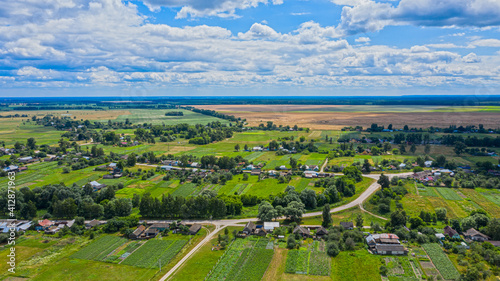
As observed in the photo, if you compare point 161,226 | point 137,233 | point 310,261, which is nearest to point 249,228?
point 310,261

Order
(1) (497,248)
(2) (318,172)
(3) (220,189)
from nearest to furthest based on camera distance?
(1) (497,248) < (3) (220,189) < (2) (318,172)

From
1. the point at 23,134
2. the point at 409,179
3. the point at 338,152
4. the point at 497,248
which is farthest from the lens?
the point at 23,134

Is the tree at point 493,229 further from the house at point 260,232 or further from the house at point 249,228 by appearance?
the house at point 249,228

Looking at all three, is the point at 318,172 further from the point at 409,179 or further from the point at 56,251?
the point at 56,251

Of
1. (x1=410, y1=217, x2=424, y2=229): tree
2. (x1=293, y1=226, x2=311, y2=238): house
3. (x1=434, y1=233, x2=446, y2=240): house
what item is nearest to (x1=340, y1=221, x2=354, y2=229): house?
(x1=293, y1=226, x2=311, y2=238): house

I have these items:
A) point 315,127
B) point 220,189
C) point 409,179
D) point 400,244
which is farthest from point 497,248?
point 315,127

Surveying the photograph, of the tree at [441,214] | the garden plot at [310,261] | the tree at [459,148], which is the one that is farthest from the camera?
the tree at [459,148]

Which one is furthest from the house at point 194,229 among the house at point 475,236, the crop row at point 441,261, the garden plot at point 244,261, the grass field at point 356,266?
the house at point 475,236
